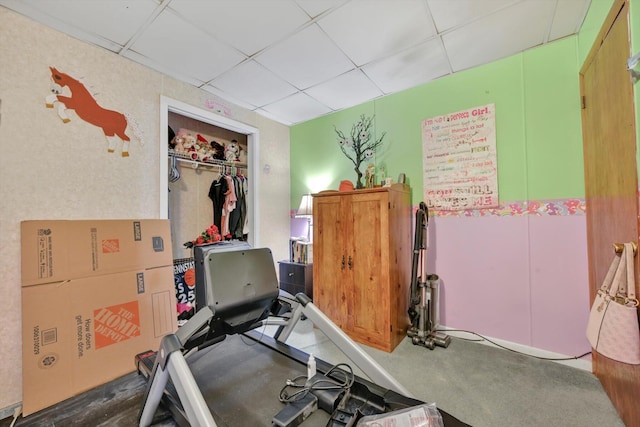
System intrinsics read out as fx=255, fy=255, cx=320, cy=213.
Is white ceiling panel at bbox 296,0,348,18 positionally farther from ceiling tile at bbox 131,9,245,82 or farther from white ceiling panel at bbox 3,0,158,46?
white ceiling panel at bbox 3,0,158,46

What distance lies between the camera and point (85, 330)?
73.7 inches

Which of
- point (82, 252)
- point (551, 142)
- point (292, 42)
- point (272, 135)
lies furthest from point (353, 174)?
point (82, 252)

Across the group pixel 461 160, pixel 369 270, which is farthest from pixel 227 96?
pixel 461 160

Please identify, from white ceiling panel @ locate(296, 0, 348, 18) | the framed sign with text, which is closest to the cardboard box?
white ceiling panel @ locate(296, 0, 348, 18)

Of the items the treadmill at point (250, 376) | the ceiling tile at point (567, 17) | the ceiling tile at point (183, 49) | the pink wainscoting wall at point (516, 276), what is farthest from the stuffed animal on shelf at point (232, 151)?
the ceiling tile at point (567, 17)

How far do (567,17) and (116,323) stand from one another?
416 cm

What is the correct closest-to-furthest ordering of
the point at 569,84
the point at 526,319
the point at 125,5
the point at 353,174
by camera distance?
the point at 125,5 < the point at 569,84 < the point at 526,319 < the point at 353,174

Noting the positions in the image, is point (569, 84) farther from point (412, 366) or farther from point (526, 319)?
point (412, 366)

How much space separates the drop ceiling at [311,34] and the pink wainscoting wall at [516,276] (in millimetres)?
1531

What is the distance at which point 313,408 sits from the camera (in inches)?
50.3

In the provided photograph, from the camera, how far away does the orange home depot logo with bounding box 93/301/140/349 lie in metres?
1.93

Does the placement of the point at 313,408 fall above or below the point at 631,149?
below

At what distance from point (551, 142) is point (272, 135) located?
3150 millimetres

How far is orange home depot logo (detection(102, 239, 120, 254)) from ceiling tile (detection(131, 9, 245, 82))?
1.65 m
